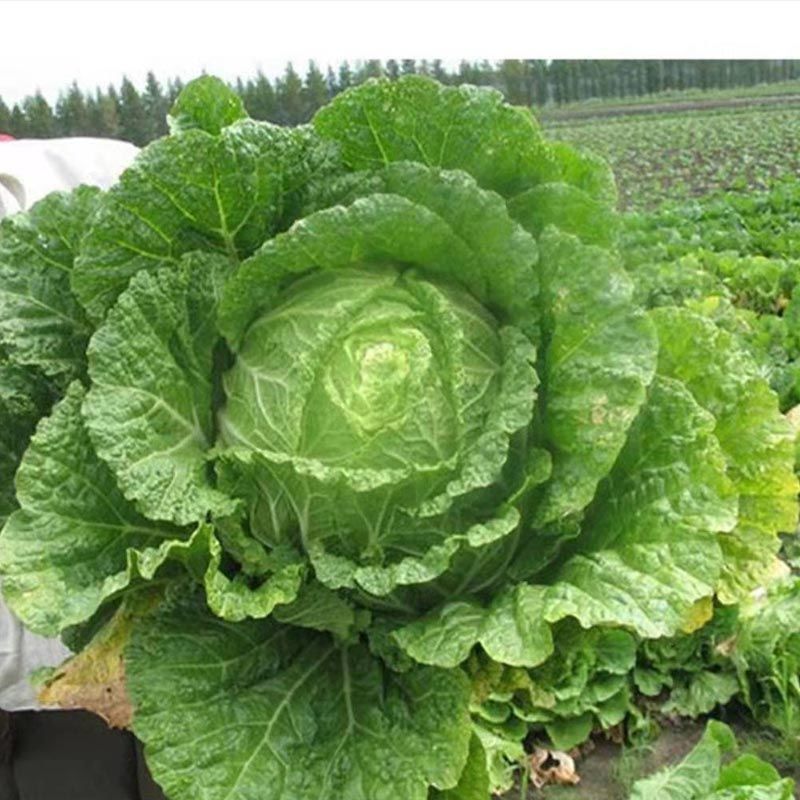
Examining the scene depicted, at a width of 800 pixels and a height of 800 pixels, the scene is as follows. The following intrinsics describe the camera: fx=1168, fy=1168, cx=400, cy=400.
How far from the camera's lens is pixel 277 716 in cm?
131

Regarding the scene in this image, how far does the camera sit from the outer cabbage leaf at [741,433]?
1.37 m

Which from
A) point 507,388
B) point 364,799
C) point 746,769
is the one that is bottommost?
point 746,769

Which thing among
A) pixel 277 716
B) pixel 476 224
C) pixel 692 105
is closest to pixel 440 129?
pixel 476 224

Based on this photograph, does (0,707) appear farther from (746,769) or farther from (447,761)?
(746,769)

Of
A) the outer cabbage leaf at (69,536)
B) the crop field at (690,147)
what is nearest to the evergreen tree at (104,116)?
the crop field at (690,147)

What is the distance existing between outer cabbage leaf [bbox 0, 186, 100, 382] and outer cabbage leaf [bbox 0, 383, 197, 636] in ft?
0.36

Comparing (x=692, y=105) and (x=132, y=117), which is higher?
(x=132, y=117)

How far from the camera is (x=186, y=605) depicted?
1.31 metres

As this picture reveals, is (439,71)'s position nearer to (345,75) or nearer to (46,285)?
(345,75)

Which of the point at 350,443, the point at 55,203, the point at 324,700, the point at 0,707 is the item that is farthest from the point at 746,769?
the point at 55,203

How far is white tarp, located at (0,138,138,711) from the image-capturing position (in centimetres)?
171

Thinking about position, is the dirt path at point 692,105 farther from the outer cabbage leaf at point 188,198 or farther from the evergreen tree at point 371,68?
the outer cabbage leaf at point 188,198

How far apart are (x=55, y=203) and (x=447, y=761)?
799 mm

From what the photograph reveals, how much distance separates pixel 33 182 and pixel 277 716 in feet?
3.51
